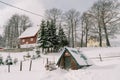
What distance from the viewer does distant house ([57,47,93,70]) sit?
17.5 m

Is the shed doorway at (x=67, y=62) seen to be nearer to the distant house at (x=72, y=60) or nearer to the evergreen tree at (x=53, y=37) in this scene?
the distant house at (x=72, y=60)

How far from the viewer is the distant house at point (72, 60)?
57.5 feet

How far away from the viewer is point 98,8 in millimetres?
50469

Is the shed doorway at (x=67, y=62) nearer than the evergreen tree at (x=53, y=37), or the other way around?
the shed doorway at (x=67, y=62)

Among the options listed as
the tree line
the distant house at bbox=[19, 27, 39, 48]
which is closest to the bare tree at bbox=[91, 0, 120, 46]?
the tree line

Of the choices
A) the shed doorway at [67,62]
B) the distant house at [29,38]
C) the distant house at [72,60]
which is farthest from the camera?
the distant house at [29,38]

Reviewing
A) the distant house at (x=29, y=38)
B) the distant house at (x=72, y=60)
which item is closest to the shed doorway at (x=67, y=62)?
the distant house at (x=72, y=60)

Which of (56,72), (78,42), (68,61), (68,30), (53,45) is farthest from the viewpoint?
(78,42)

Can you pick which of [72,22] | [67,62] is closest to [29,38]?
[72,22]

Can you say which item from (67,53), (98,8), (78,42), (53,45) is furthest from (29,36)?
(67,53)

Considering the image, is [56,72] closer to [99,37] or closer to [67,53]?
[67,53]

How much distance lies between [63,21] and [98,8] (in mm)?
14343

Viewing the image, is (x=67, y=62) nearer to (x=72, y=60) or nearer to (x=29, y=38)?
(x=72, y=60)

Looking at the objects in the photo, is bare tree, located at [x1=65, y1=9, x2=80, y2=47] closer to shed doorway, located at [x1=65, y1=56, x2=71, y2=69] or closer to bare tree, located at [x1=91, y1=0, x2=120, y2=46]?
bare tree, located at [x1=91, y1=0, x2=120, y2=46]
